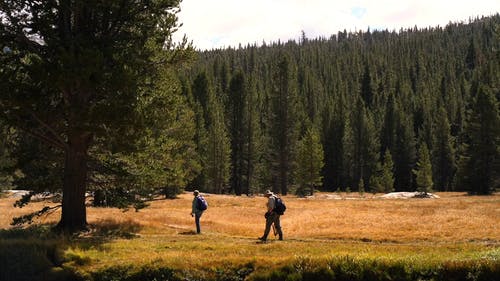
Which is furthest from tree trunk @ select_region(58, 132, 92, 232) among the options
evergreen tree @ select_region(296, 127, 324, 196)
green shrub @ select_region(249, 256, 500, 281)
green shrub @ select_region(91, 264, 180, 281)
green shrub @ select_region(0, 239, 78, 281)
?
evergreen tree @ select_region(296, 127, 324, 196)

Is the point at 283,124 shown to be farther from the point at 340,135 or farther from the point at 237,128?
the point at 340,135

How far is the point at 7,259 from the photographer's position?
52.6 feet

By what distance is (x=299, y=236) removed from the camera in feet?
80.6

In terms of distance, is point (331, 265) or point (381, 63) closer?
point (331, 265)

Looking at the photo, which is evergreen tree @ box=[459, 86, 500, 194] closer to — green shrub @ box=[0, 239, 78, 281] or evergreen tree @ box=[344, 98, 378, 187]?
evergreen tree @ box=[344, 98, 378, 187]

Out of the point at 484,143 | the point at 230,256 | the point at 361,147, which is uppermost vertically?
the point at 361,147

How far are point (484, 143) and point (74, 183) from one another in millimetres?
61040

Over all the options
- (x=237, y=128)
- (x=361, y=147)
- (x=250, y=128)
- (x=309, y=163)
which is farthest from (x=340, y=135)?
(x=309, y=163)

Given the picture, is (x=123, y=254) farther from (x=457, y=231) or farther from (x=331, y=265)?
(x=457, y=231)

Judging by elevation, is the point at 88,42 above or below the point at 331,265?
above

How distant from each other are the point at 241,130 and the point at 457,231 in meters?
57.6

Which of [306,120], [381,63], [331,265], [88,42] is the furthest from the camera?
[381,63]

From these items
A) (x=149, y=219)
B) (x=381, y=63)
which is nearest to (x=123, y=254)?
(x=149, y=219)

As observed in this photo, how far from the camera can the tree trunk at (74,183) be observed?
20.4m
